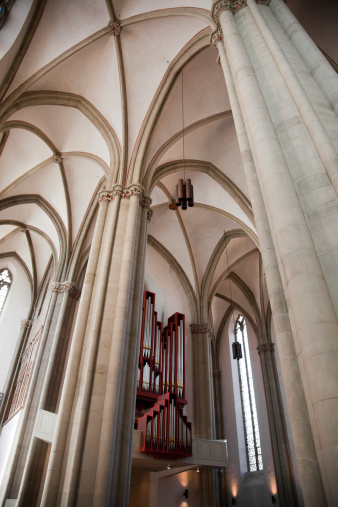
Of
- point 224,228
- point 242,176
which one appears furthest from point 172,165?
point 224,228

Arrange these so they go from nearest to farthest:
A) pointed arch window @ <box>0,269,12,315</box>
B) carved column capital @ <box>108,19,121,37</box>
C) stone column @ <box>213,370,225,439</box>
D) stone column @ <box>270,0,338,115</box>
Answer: stone column @ <box>270,0,338,115</box> → carved column capital @ <box>108,19,121,37</box> → stone column @ <box>213,370,225,439</box> → pointed arch window @ <box>0,269,12,315</box>

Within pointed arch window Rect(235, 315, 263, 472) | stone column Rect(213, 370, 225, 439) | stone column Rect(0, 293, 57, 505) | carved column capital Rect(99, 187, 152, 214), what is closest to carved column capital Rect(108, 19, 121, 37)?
carved column capital Rect(99, 187, 152, 214)

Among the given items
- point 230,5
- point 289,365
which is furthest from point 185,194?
point 289,365

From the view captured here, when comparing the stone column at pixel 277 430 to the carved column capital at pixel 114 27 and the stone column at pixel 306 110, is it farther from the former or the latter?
the carved column capital at pixel 114 27

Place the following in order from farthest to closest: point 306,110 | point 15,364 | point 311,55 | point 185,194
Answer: point 15,364 → point 185,194 → point 311,55 → point 306,110

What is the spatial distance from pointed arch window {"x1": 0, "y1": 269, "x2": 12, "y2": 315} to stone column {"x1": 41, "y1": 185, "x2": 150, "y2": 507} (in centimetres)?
1111

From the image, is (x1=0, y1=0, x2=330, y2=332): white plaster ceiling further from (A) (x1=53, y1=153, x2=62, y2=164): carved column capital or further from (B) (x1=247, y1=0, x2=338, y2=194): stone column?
(B) (x1=247, y1=0, x2=338, y2=194): stone column

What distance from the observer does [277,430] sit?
1415 cm

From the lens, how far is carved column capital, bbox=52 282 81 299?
43.2 ft

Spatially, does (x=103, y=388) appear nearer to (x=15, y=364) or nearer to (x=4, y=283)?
(x=15, y=364)

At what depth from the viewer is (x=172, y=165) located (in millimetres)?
12164

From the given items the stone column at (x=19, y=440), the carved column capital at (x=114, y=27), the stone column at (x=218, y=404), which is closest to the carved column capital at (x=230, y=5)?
the carved column capital at (x=114, y=27)

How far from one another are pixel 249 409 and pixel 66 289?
10.1 m

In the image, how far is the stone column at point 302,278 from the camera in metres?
2.50
